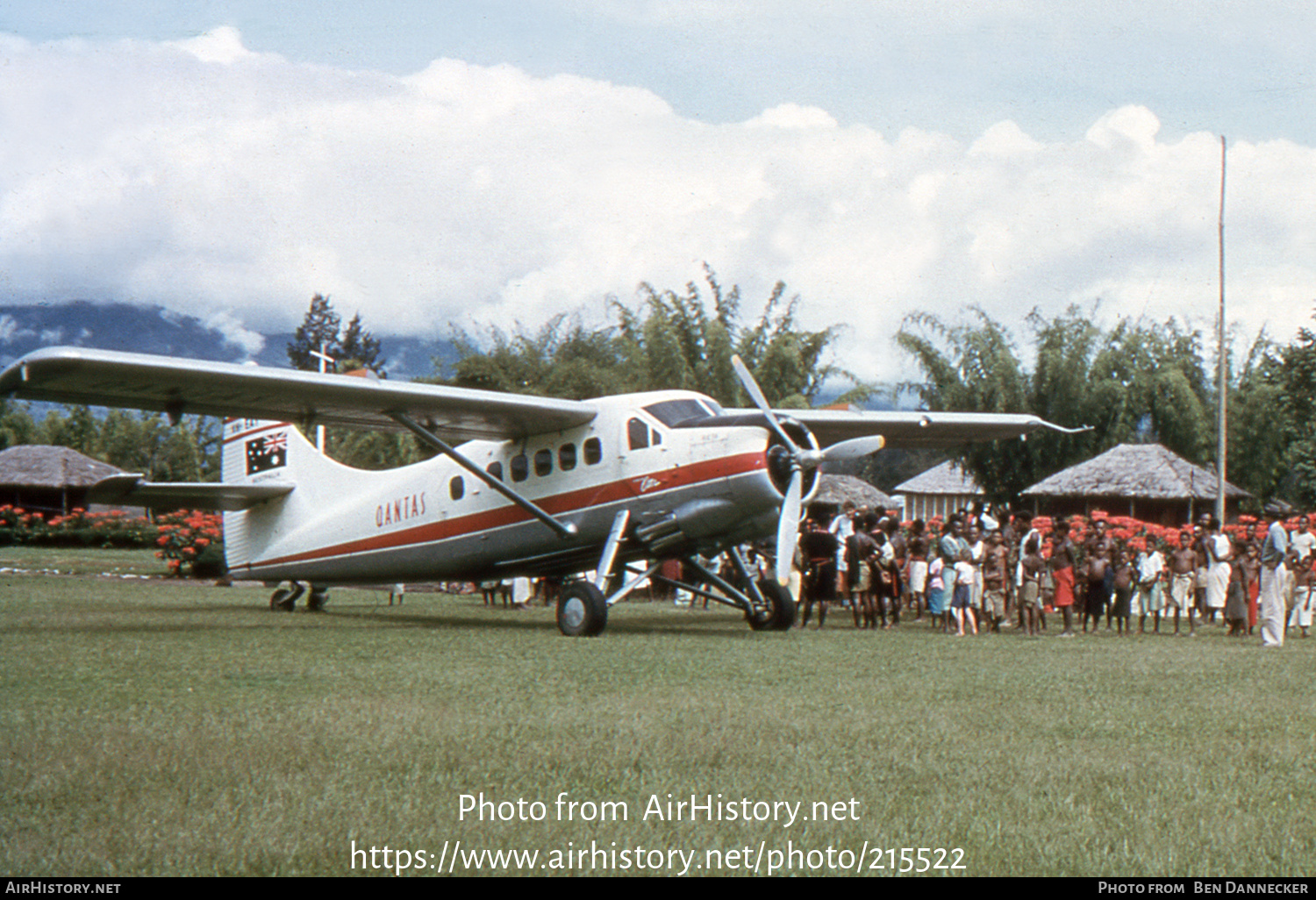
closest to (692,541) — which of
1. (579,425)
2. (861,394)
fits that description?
(579,425)

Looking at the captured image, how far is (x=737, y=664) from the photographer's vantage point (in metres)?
11.4

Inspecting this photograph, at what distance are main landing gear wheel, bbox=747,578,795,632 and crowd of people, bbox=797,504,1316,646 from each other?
1.73 m

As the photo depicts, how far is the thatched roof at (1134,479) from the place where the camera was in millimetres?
33969

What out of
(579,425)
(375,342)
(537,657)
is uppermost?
(375,342)

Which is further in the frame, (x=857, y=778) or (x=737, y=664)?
(x=737, y=664)

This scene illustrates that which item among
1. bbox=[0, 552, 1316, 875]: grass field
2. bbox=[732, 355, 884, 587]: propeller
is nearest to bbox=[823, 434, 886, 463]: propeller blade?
bbox=[732, 355, 884, 587]: propeller

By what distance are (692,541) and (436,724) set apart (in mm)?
8157

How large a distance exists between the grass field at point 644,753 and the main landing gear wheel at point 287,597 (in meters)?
7.34

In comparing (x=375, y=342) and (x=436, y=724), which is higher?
(x=375, y=342)

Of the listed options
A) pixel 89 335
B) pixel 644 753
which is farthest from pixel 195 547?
pixel 644 753

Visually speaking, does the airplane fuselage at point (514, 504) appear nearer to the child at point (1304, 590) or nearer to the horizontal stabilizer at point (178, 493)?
the horizontal stabilizer at point (178, 493)

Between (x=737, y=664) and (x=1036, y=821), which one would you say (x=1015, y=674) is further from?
(x=1036, y=821)

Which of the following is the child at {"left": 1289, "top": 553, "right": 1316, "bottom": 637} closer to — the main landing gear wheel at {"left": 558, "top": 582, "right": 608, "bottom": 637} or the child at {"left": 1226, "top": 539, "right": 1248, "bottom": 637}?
the child at {"left": 1226, "top": 539, "right": 1248, "bottom": 637}
